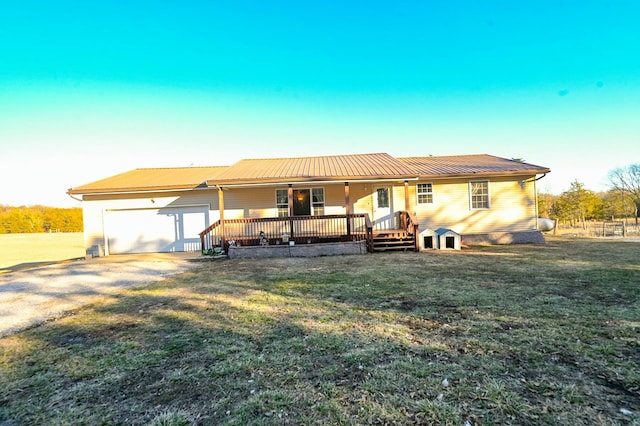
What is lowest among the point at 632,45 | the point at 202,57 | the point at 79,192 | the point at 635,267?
the point at 635,267

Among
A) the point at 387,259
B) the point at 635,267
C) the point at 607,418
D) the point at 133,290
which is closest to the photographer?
the point at 607,418

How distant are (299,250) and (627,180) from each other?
39031mm

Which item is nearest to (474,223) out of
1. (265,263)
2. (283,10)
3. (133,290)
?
(265,263)

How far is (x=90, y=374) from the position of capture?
9.13ft

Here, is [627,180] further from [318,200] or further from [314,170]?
[314,170]

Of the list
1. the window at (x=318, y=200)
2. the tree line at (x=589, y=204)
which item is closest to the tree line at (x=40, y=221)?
the window at (x=318, y=200)

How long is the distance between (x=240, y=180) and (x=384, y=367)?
9.64 m

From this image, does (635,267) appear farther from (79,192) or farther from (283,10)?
(79,192)

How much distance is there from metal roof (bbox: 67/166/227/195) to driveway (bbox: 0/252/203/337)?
156 inches

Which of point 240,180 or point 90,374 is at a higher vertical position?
point 240,180

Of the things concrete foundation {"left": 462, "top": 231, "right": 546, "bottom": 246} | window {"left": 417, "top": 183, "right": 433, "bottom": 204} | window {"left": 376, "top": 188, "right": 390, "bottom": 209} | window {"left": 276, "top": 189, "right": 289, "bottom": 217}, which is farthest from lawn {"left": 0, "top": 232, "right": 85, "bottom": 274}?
concrete foundation {"left": 462, "top": 231, "right": 546, "bottom": 246}

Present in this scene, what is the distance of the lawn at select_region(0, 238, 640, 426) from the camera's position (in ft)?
7.00

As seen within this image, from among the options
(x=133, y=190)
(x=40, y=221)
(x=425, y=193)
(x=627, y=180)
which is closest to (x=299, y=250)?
(x=425, y=193)

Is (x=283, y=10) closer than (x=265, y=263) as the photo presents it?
No
